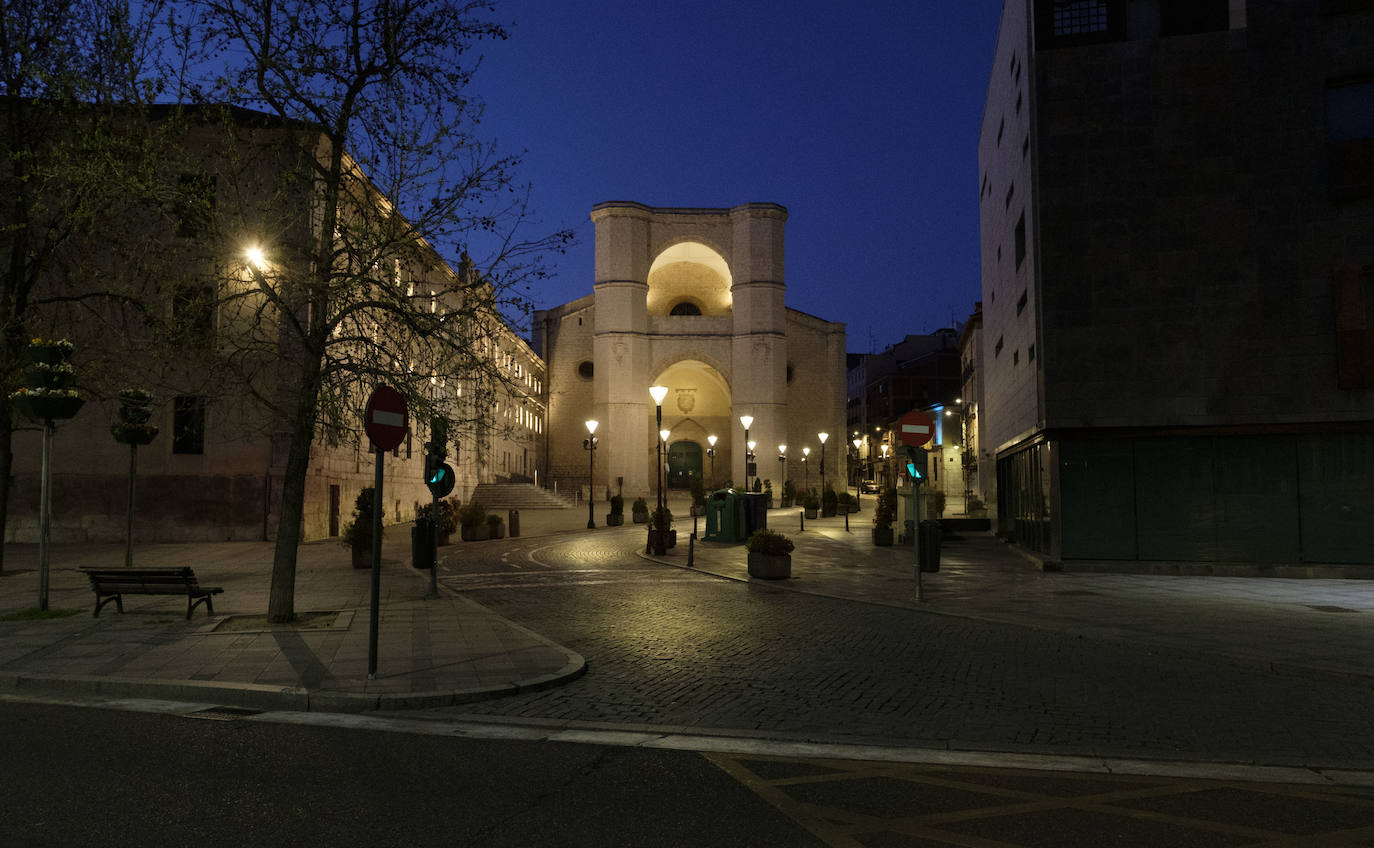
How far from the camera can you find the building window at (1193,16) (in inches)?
718

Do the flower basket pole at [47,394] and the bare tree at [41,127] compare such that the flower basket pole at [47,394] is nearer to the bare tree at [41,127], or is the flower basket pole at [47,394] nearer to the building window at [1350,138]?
the bare tree at [41,127]

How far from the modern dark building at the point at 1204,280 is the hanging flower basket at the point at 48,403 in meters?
16.9

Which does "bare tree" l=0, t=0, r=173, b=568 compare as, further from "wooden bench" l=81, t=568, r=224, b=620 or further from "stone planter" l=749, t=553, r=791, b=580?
"stone planter" l=749, t=553, r=791, b=580

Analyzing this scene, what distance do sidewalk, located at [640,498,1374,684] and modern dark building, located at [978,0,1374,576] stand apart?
1350 millimetres

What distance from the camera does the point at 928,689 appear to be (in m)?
7.94

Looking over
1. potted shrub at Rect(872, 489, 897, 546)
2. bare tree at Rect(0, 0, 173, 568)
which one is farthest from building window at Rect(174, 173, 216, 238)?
potted shrub at Rect(872, 489, 897, 546)

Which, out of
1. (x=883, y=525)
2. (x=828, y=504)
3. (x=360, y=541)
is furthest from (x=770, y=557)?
(x=828, y=504)

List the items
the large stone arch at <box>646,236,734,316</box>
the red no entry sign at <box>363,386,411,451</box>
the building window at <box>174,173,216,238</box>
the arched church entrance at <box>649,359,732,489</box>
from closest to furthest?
the red no entry sign at <box>363,386,411,451</box> → the building window at <box>174,173,216,238</box> → the arched church entrance at <box>649,359,732,489</box> → the large stone arch at <box>646,236,734,316</box>

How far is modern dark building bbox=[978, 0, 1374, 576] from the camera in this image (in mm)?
17156

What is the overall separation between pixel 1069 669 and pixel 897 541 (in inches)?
685

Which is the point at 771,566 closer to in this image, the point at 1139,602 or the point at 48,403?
the point at 1139,602

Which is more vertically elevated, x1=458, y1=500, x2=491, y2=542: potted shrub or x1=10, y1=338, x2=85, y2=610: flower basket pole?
x1=10, y1=338, x2=85, y2=610: flower basket pole

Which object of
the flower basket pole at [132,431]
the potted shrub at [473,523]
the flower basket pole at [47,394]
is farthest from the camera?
the potted shrub at [473,523]

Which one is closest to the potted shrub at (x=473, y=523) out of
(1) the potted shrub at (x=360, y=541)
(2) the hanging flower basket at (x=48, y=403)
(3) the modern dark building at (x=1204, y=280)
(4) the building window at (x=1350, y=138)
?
(1) the potted shrub at (x=360, y=541)
